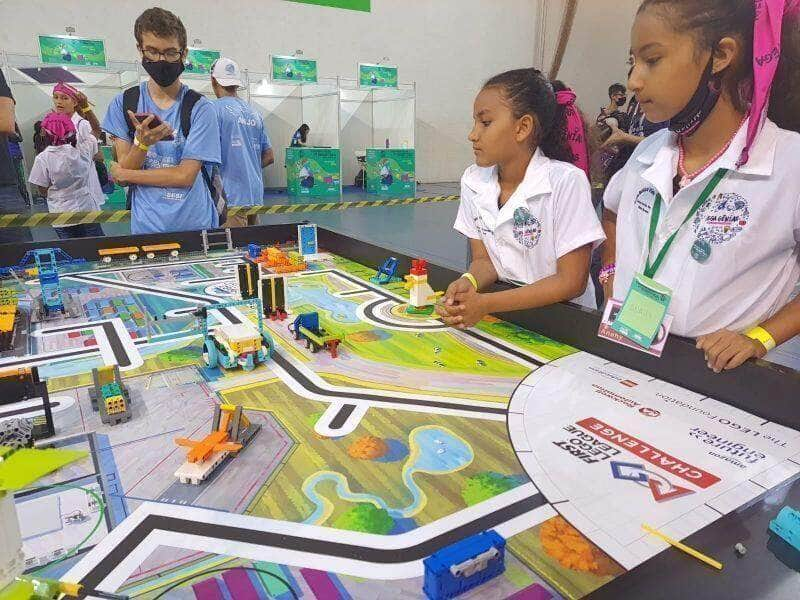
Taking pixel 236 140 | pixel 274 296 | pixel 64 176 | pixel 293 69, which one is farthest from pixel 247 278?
pixel 293 69

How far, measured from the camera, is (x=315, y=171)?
19.3 ft

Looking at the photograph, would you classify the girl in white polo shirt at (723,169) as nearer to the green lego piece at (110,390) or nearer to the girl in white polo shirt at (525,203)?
the girl in white polo shirt at (525,203)

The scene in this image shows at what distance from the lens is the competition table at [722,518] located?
485mm

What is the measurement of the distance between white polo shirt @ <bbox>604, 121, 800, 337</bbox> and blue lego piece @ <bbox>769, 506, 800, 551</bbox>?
44cm

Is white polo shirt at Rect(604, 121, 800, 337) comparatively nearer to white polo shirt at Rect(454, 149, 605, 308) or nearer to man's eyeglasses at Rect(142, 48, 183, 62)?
white polo shirt at Rect(454, 149, 605, 308)

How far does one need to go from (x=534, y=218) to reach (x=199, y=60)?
513 centimetres

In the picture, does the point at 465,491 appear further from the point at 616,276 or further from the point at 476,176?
the point at 476,176

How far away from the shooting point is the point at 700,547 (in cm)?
→ 54

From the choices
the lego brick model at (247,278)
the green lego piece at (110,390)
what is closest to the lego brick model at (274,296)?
the lego brick model at (247,278)

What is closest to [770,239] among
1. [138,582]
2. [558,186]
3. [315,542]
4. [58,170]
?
[558,186]

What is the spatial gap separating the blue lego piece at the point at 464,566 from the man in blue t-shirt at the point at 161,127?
1.46m

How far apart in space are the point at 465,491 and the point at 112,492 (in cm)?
42

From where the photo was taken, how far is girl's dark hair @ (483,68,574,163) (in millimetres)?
1190

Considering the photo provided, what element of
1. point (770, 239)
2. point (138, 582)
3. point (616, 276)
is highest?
point (770, 239)
